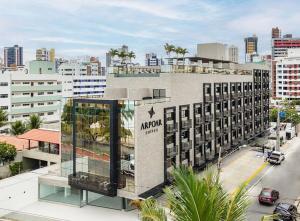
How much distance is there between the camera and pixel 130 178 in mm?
38312

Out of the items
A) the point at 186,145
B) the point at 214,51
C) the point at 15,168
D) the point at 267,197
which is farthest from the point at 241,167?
the point at 15,168

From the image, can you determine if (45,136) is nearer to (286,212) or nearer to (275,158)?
(275,158)

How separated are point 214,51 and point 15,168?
4145cm

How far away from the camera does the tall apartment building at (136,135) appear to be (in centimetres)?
3831

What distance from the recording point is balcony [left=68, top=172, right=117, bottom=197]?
37.9 metres

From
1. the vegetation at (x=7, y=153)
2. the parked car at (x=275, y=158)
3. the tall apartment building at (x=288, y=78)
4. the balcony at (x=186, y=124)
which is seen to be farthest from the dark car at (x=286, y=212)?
the tall apartment building at (x=288, y=78)

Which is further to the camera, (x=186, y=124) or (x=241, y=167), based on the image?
(x=241, y=167)

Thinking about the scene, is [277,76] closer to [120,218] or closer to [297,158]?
[297,158]

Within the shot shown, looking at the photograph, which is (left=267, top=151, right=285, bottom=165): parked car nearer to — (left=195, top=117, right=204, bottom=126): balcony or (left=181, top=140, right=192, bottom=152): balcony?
(left=195, top=117, right=204, bottom=126): balcony

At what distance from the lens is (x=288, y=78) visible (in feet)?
521

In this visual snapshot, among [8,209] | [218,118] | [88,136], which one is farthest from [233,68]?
[8,209]

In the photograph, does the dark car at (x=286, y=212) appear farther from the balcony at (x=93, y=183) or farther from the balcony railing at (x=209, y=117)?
the balcony railing at (x=209, y=117)

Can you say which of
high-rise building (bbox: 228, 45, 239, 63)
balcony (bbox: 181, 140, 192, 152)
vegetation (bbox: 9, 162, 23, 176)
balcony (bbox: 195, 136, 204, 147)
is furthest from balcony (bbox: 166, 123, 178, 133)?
high-rise building (bbox: 228, 45, 239, 63)

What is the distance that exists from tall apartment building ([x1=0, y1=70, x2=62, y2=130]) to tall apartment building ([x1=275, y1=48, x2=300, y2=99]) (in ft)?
311
